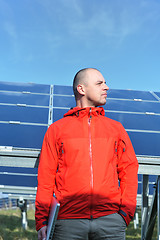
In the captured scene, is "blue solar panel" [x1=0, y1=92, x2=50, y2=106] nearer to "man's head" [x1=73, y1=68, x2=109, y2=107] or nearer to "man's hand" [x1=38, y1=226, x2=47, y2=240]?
"man's head" [x1=73, y1=68, x2=109, y2=107]

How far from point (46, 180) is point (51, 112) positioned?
125 inches

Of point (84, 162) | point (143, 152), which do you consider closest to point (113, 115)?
point (143, 152)

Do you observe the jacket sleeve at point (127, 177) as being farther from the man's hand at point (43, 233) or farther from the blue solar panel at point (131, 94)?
the blue solar panel at point (131, 94)

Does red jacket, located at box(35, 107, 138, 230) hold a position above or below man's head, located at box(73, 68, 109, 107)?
below

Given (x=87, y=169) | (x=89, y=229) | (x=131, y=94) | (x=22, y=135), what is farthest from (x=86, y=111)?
(x=131, y=94)

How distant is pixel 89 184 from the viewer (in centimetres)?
244

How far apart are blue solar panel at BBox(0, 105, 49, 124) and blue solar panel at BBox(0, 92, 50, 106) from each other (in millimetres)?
332

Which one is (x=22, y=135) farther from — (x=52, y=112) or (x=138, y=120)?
(x=138, y=120)

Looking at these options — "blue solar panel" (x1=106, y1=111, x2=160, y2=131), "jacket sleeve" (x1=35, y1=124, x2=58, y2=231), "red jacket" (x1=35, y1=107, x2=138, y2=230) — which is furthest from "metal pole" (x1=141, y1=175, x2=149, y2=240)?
"jacket sleeve" (x1=35, y1=124, x2=58, y2=231)

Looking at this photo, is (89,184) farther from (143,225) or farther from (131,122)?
(131,122)

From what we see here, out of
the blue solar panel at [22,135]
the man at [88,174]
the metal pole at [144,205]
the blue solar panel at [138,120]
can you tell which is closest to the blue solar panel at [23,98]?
the blue solar panel at [22,135]

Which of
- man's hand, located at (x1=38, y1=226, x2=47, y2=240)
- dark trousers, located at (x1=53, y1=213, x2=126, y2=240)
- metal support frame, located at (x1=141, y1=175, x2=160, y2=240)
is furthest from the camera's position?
metal support frame, located at (x1=141, y1=175, x2=160, y2=240)

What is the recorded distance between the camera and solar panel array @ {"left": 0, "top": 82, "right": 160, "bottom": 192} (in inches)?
178

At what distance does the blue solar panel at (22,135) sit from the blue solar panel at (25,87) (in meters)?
2.36
